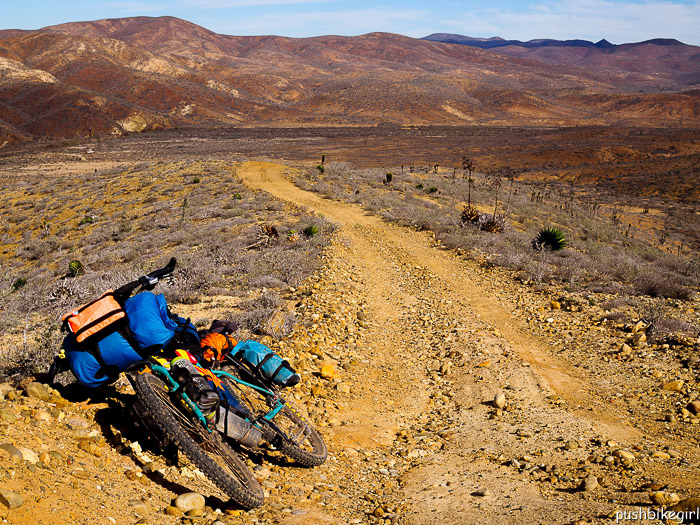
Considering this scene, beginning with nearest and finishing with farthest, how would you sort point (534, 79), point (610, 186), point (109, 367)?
point (109, 367)
point (610, 186)
point (534, 79)

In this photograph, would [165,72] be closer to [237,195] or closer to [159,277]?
[237,195]

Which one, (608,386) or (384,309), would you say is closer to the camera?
(608,386)

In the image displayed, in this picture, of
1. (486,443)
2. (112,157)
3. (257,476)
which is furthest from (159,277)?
(112,157)

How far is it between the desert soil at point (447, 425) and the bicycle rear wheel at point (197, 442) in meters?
0.26

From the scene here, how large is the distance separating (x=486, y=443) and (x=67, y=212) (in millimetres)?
24450

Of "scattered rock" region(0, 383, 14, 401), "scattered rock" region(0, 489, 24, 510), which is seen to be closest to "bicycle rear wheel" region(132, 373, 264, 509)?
"scattered rock" region(0, 489, 24, 510)

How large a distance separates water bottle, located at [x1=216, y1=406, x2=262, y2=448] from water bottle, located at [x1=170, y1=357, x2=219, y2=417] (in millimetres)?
117

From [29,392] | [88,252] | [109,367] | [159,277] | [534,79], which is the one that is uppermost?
[534,79]

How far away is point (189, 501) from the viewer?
11.3 ft

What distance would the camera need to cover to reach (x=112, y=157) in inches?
2046

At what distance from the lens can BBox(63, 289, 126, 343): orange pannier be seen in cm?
363

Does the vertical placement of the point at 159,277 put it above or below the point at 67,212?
above

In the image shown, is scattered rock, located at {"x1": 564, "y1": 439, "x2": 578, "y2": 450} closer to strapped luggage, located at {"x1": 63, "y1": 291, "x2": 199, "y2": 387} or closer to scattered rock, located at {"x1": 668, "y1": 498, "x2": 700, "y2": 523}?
scattered rock, located at {"x1": 668, "y1": 498, "x2": 700, "y2": 523}

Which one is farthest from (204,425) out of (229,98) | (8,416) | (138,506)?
(229,98)
